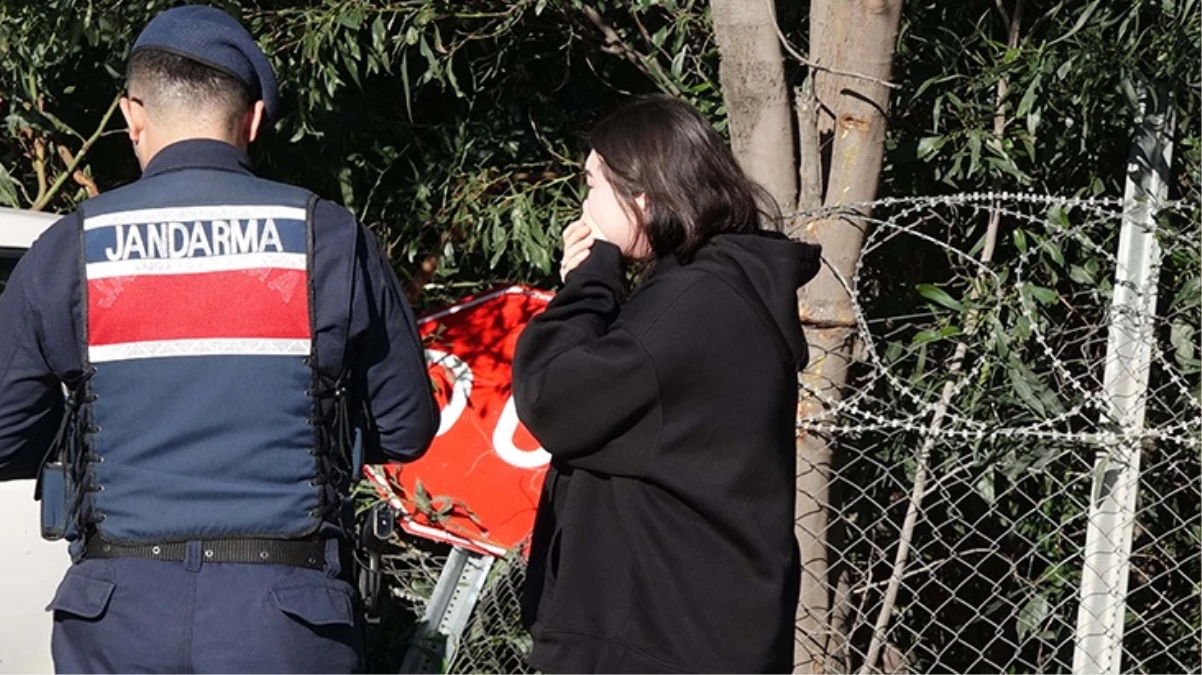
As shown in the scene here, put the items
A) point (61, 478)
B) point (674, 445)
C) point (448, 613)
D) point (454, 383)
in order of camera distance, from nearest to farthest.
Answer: point (674, 445), point (61, 478), point (448, 613), point (454, 383)

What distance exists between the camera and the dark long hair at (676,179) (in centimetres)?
278

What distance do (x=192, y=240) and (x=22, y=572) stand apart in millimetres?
1566

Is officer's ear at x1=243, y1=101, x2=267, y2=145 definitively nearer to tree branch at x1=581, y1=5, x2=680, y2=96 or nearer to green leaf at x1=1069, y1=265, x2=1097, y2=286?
tree branch at x1=581, y1=5, x2=680, y2=96

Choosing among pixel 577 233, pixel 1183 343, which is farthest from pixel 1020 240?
pixel 577 233

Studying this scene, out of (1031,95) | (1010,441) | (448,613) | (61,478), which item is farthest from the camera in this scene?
(448,613)

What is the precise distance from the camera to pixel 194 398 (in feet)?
8.75

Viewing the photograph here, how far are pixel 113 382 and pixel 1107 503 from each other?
239 centimetres

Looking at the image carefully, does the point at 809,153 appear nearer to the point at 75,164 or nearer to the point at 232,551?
the point at 232,551

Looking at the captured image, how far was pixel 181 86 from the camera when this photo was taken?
9.20 feet

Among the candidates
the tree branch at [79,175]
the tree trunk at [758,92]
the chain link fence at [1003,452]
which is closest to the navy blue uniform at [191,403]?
the tree trunk at [758,92]

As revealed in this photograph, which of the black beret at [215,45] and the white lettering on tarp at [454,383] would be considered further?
the white lettering on tarp at [454,383]

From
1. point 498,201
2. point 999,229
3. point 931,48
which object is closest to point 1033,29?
point 931,48

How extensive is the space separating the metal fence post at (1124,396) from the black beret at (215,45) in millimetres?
2078

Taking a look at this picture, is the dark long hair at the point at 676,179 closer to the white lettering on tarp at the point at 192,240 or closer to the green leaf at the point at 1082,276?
the white lettering on tarp at the point at 192,240
